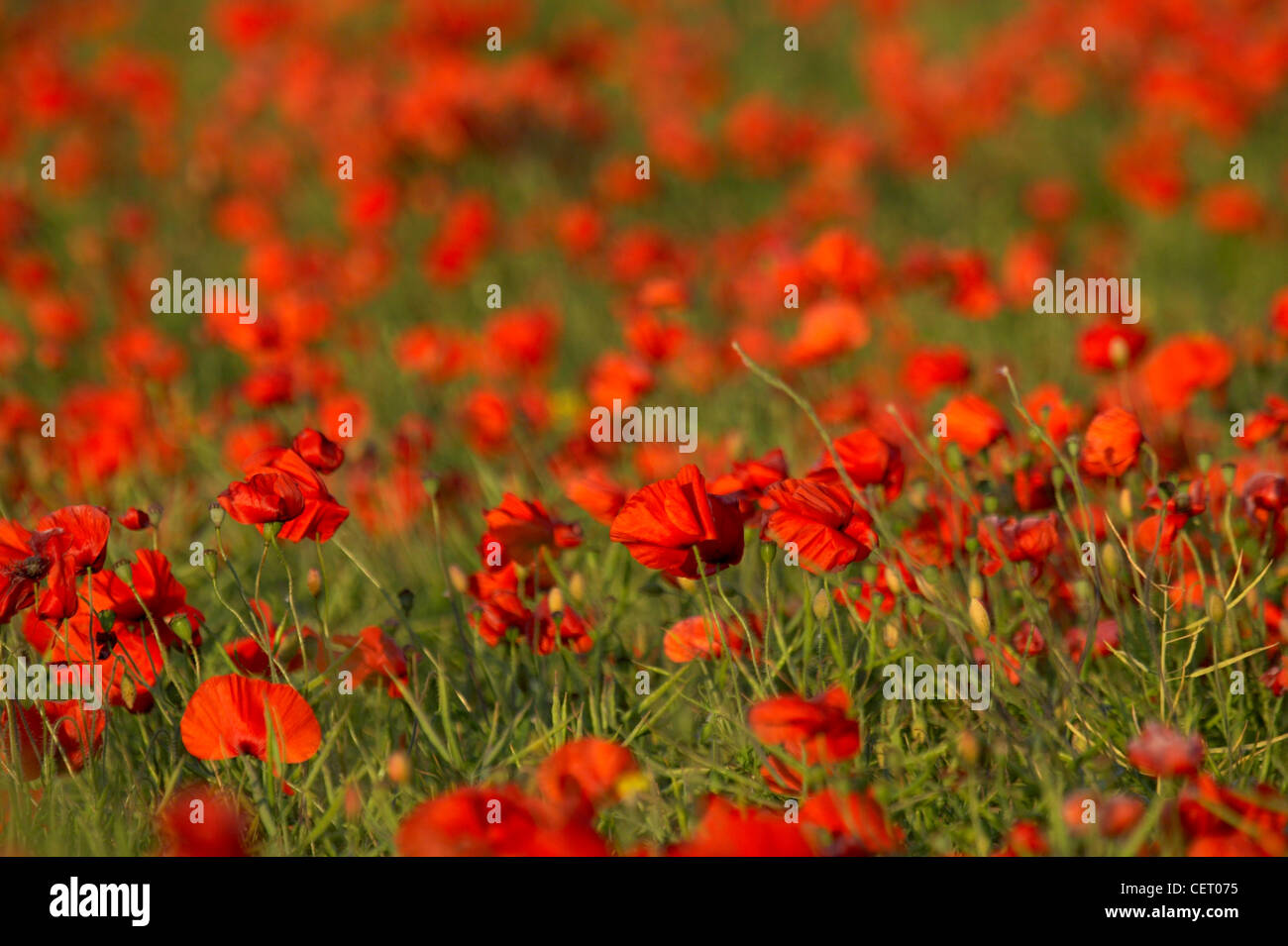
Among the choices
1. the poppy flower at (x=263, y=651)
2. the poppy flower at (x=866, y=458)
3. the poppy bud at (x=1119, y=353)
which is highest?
the poppy bud at (x=1119, y=353)

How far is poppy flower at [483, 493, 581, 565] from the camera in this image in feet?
5.64

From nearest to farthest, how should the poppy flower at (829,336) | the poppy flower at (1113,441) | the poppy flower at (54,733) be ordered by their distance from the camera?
the poppy flower at (54,733), the poppy flower at (1113,441), the poppy flower at (829,336)

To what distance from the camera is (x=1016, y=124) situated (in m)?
4.90

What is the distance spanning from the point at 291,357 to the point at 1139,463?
1763 millimetres

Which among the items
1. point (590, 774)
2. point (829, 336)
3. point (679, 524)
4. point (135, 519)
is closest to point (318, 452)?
point (135, 519)

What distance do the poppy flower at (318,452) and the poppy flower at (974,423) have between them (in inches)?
34.2

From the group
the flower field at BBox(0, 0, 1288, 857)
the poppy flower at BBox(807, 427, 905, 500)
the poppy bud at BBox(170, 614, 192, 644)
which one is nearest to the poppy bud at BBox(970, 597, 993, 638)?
the flower field at BBox(0, 0, 1288, 857)

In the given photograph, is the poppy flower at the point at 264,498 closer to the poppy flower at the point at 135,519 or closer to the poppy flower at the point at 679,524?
the poppy flower at the point at 135,519

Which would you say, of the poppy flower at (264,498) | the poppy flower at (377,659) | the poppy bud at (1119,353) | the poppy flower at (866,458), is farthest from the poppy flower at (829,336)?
the poppy flower at (264,498)

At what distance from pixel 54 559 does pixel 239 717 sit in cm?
29

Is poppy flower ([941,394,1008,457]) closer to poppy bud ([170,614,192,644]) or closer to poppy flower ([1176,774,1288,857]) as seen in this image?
poppy flower ([1176,774,1288,857])

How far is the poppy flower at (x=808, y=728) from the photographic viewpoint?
4.16 feet

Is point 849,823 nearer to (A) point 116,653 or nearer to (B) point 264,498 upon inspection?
(B) point 264,498
